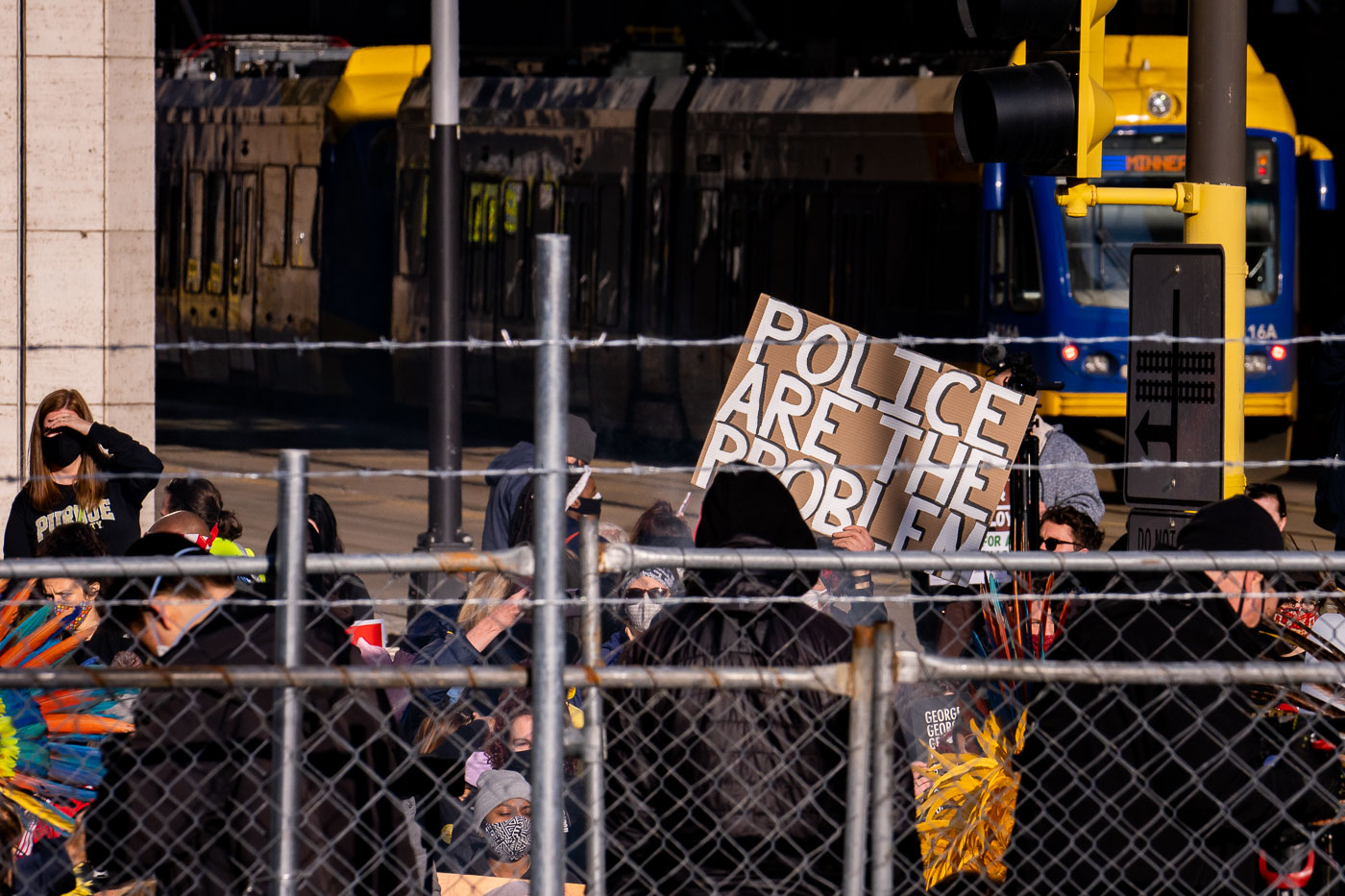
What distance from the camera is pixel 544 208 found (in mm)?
19469

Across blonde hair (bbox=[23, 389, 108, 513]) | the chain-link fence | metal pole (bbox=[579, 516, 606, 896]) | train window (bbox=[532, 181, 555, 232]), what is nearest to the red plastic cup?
blonde hair (bbox=[23, 389, 108, 513])

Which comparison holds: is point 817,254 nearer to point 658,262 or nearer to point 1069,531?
point 658,262

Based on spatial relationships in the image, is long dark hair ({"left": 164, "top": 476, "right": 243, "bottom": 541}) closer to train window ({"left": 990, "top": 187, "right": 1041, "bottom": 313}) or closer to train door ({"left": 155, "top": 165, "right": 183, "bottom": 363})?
train window ({"left": 990, "top": 187, "right": 1041, "bottom": 313})

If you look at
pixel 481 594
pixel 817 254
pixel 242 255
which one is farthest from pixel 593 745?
pixel 242 255

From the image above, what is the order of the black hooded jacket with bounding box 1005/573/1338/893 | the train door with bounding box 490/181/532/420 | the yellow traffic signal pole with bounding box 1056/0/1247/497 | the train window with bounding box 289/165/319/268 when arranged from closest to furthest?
the black hooded jacket with bounding box 1005/573/1338/893
the yellow traffic signal pole with bounding box 1056/0/1247/497
the train door with bounding box 490/181/532/420
the train window with bounding box 289/165/319/268

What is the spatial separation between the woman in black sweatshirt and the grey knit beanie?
2.45 m

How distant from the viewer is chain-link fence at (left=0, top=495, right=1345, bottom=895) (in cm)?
347

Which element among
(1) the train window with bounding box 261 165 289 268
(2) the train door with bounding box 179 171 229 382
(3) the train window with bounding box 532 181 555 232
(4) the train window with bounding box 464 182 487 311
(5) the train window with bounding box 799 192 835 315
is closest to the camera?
(5) the train window with bounding box 799 192 835 315

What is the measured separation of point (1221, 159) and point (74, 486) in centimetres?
413

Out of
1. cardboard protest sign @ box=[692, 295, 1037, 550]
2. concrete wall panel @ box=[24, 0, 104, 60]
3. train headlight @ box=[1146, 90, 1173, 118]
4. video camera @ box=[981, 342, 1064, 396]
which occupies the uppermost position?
train headlight @ box=[1146, 90, 1173, 118]

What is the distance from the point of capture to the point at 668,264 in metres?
18.5

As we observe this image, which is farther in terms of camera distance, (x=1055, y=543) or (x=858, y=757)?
(x=1055, y=543)

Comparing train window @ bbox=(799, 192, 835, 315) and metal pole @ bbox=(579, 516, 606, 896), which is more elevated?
train window @ bbox=(799, 192, 835, 315)

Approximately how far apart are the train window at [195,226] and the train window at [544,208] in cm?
623
